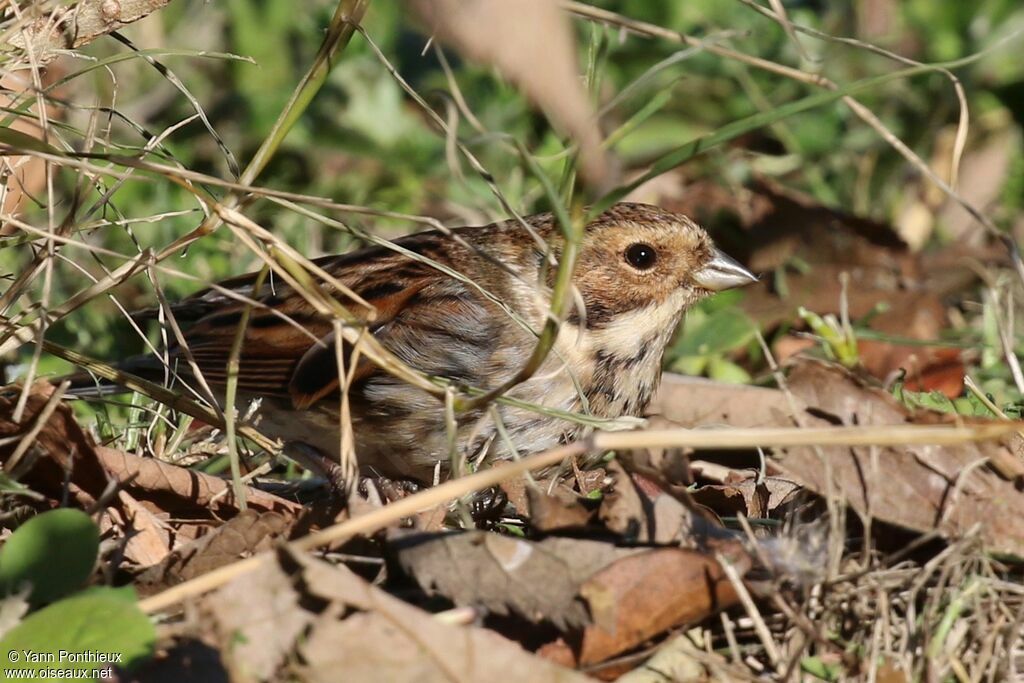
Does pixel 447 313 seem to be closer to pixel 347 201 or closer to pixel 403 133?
pixel 347 201

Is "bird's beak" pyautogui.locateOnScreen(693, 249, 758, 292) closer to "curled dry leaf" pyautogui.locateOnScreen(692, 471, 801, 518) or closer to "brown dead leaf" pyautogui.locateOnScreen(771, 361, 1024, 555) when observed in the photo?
"curled dry leaf" pyautogui.locateOnScreen(692, 471, 801, 518)

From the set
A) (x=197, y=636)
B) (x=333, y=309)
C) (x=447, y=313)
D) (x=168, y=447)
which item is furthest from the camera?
(x=447, y=313)

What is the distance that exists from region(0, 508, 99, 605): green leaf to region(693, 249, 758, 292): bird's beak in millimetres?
2311

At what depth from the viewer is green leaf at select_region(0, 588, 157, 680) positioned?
7.20ft

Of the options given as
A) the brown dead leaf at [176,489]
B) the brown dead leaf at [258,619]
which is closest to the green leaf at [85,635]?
the brown dead leaf at [258,619]

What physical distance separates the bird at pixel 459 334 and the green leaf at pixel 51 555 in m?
1.40

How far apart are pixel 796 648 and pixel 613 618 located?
0.34 metres

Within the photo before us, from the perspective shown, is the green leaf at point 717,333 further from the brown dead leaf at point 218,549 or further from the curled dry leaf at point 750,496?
the brown dead leaf at point 218,549

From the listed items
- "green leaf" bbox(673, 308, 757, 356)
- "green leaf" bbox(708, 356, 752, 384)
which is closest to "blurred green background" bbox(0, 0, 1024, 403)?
"green leaf" bbox(673, 308, 757, 356)

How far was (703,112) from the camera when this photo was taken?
6.64 m

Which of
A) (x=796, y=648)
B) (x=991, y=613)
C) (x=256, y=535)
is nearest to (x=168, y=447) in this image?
(x=256, y=535)

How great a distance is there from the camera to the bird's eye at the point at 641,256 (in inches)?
167

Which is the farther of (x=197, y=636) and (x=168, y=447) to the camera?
(x=168, y=447)

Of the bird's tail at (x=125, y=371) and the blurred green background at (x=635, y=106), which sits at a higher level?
the blurred green background at (x=635, y=106)
